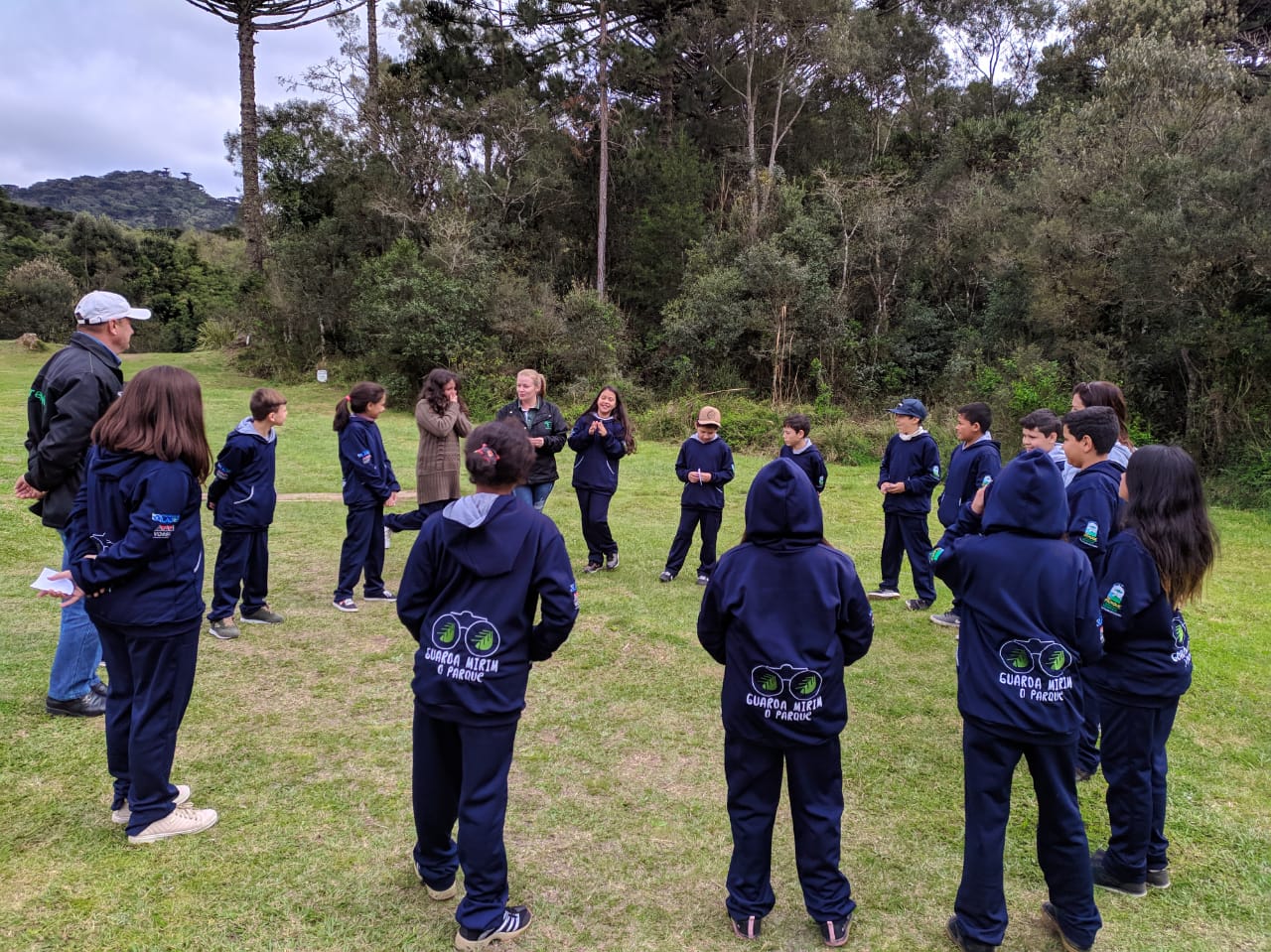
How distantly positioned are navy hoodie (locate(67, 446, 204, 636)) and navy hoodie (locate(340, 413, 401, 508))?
2.79m

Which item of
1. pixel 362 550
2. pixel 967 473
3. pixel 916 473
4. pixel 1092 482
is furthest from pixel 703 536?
pixel 1092 482

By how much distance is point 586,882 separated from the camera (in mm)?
3186

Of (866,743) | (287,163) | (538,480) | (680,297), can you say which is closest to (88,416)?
(538,480)

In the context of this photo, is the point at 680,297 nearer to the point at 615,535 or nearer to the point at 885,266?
the point at 885,266

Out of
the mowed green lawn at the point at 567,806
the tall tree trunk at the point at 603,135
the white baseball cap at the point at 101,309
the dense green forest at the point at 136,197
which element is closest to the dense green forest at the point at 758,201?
the tall tree trunk at the point at 603,135

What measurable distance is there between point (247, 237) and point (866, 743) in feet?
92.7

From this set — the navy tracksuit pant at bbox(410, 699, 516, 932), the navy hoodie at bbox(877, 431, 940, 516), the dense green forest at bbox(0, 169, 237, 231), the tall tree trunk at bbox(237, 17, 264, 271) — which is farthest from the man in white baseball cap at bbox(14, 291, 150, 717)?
the dense green forest at bbox(0, 169, 237, 231)

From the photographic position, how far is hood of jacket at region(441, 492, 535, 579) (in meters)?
2.73

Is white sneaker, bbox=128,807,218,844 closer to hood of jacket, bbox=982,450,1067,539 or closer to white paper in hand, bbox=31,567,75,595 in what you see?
white paper in hand, bbox=31,567,75,595

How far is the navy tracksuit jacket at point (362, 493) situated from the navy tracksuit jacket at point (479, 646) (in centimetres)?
346

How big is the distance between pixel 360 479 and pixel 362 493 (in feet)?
0.39

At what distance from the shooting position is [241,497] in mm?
5574

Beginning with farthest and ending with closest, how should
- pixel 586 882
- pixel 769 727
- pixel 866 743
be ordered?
pixel 866 743 → pixel 586 882 → pixel 769 727

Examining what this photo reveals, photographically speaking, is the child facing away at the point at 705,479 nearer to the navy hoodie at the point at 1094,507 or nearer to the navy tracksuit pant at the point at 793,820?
the navy hoodie at the point at 1094,507
